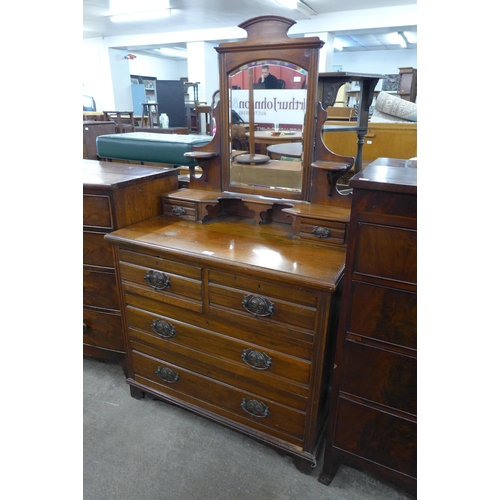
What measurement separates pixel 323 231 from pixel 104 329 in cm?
128

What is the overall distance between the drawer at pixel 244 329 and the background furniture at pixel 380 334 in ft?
0.45

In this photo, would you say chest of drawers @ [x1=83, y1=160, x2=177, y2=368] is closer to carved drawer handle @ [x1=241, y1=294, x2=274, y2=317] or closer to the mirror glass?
the mirror glass

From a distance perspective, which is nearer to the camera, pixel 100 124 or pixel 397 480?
pixel 397 480

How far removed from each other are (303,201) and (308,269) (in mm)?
459

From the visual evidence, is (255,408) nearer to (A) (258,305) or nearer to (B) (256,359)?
(B) (256,359)

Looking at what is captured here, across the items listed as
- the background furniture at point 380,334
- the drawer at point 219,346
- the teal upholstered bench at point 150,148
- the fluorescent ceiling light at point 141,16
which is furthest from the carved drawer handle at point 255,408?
the fluorescent ceiling light at point 141,16

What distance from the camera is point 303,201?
1.60 metres

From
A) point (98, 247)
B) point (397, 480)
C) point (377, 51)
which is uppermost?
point (377, 51)

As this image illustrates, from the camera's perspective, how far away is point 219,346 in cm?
147

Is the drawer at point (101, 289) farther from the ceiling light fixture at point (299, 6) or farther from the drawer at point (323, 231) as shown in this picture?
the ceiling light fixture at point (299, 6)
